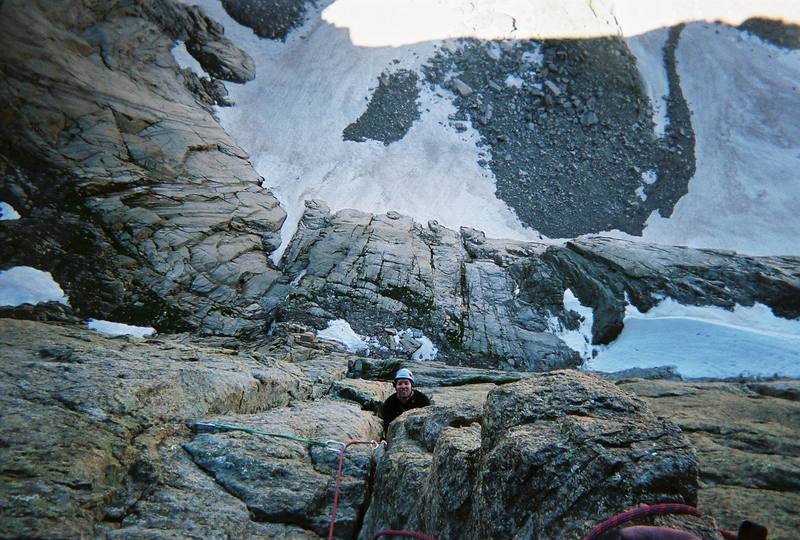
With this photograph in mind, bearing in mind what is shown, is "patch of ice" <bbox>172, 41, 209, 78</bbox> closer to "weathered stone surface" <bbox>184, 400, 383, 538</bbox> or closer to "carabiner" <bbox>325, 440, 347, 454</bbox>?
"weathered stone surface" <bbox>184, 400, 383, 538</bbox>

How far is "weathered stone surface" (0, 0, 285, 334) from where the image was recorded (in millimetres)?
14156

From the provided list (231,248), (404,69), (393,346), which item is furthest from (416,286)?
(404,69)

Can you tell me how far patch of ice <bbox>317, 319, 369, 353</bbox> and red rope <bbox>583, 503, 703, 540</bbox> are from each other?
12.0m

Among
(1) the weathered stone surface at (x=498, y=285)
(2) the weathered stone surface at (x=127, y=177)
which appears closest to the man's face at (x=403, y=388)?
(1) the weathered stone surface at (x=498, y=285)

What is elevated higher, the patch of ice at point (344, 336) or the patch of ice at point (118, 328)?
the patch of ice at point (344, 336)

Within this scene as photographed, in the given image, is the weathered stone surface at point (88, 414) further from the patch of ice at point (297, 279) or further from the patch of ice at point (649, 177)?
the patch of ice at point (649, 177)

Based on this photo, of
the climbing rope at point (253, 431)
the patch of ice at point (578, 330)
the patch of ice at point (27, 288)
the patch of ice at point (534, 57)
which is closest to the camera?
the climbing rope at point (253, 431)

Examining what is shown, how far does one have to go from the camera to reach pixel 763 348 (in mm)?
13852

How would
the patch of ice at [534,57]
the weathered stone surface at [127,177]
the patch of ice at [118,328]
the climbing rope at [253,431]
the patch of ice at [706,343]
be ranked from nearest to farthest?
1. the climbing rope at [253,431]
2. the patch of ice at [118,328]
3. the patch of ice at [706,343]
4. the weathered stone surface at [127,177]
5. the patch of ice at [534,57]

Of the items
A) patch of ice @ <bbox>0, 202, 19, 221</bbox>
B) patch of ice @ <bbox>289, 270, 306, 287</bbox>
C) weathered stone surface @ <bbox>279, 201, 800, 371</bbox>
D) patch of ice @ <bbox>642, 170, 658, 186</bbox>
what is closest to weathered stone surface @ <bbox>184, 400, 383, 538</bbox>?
weathered stone surface @ <bbox>279, 201, 800, 371</bbox>

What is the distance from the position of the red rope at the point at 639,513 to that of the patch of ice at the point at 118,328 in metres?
Result: 13.3

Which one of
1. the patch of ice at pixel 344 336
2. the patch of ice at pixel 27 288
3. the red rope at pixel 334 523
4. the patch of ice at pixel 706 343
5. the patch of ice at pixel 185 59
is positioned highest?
the patch of ice at pixel 185 59

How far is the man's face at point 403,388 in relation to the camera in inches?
274

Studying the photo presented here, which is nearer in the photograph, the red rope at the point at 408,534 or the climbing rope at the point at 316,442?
the red rope at the point at 408,534
